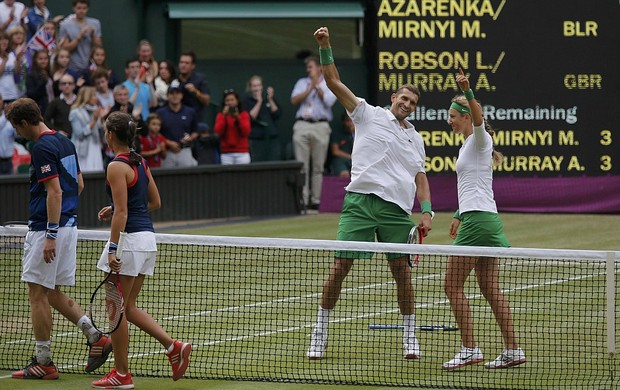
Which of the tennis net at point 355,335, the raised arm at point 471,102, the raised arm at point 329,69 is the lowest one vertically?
the tennis net at point 355,335

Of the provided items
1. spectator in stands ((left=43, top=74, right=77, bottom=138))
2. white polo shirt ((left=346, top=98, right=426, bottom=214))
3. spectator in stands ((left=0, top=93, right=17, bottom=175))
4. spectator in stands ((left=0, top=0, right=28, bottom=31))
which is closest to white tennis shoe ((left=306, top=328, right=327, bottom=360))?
white polo shirt ((left=346, top=98, right=426, bottom=214))

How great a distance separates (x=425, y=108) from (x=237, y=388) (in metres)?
12.6

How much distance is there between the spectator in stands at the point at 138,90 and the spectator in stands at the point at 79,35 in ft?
2.82

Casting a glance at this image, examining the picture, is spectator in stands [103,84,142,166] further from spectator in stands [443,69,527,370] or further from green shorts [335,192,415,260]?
spectator in stands [443,69,527,370]

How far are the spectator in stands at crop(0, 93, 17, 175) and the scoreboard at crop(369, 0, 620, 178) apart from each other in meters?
5.70

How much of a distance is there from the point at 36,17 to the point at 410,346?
1388 cm

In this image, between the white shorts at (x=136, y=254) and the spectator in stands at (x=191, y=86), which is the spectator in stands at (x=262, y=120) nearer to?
the spectator in stands at (x=191, y=86)

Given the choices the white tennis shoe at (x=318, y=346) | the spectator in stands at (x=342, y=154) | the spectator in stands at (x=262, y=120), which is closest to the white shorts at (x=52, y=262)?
the white tennis shoe at (x=318, y=346)

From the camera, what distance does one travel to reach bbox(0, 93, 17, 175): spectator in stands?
66.1ft

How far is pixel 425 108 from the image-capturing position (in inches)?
829

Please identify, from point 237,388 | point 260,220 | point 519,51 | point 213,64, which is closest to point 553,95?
point 519,51

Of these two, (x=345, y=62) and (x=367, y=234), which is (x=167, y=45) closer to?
(x=345, y=62)

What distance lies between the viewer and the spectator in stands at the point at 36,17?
22078 millimetres

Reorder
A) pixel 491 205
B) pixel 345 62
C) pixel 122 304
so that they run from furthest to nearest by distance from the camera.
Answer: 1. pixel 345 62
2. pixel 491 205
3. pixel 122 304
